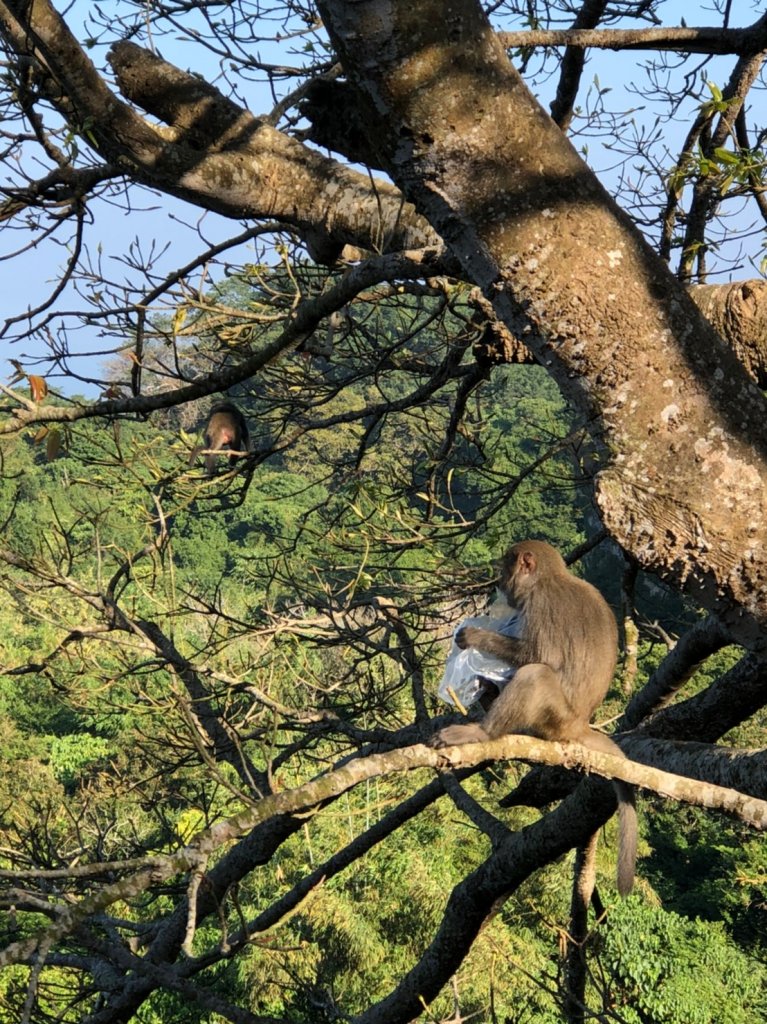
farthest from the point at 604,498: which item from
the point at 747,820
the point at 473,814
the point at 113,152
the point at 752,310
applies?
the point at 113,152

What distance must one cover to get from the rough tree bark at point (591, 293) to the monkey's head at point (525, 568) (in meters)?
1.95

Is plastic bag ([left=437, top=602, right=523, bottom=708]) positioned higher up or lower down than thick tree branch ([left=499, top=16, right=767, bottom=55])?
lower down

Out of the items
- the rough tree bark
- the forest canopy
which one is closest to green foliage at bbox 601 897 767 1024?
the forest canopy

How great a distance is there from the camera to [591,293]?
203 cm

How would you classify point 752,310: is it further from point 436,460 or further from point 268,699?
point 268,699

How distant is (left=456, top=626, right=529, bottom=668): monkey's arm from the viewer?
375 centimetres

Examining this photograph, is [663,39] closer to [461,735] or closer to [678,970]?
[461,735]

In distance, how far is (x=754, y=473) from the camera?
199 cm

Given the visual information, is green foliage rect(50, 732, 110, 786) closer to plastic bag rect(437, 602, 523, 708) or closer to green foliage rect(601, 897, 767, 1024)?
green foliage rect(601, 897, 767, 1024)

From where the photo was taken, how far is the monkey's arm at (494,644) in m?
3.75

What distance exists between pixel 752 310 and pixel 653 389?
4.15 ft

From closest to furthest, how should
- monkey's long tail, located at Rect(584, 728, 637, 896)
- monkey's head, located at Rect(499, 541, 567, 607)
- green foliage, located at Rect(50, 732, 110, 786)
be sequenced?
monkey's long tail, located at Rect(584, 728, 637, 896) → monkey's head, located at Rect(499, 541, 567, 607) → green foliage, located at Rect(50, 732, 110, 786)

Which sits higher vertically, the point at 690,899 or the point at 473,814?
the point at 473,814

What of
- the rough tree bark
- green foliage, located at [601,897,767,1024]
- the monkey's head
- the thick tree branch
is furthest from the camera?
green foliage, located at [601,897,767,1024]
